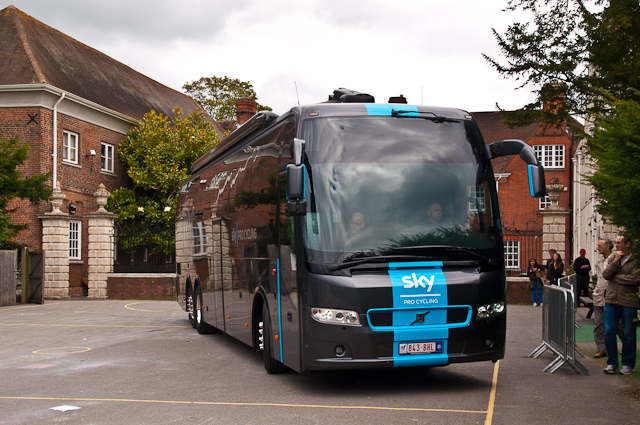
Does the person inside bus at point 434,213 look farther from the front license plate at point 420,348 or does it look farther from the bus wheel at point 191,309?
the bus wheel at point 191,309

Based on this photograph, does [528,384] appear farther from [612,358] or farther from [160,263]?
[160,263]

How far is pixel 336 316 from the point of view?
747 centimetres

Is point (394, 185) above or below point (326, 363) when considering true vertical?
above

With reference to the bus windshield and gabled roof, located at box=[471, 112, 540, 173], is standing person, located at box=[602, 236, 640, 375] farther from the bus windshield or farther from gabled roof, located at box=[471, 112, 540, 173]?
gabled roof, located at box=[471, 112, 540, 173]

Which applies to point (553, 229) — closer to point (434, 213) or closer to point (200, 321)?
point (200, 321)

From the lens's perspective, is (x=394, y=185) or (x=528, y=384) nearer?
(x=394, y=185)

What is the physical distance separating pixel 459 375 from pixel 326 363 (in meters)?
2.35

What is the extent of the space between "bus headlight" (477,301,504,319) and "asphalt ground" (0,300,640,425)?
0.86 metres

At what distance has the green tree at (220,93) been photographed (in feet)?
169

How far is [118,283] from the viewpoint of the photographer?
27.3 m

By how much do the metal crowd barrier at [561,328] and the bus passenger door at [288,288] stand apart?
3.57 metres

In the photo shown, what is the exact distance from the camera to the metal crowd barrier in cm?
912

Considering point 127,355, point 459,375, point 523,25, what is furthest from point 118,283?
point 459,375

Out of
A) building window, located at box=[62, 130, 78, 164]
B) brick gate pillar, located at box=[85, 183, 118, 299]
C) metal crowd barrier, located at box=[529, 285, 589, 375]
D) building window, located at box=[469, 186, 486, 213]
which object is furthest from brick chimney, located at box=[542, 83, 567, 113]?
building window, located at box=[62, 130, 78, 164]
